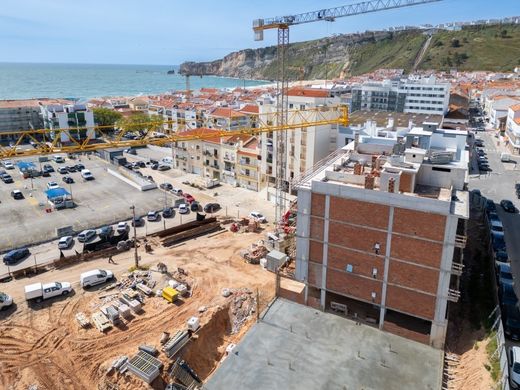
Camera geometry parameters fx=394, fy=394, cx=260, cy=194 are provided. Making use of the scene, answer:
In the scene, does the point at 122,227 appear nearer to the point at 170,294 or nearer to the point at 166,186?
the point at 166,186

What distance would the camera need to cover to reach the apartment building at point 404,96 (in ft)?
287

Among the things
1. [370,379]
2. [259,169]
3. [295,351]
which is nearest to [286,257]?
[295,351]

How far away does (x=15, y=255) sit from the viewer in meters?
33.3

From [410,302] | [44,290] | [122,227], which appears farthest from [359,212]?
[122,227]

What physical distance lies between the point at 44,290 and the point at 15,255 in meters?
8.52

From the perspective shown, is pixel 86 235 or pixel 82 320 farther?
pixel 86 235

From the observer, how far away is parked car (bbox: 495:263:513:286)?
2516 centimetres

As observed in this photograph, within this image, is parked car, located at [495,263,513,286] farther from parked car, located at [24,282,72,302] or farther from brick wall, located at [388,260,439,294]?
parked car, located at [24,282,72,302]

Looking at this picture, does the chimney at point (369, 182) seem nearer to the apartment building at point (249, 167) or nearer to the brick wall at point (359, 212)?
the brick wall at point (359, 212)

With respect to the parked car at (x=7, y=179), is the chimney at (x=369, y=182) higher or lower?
higher

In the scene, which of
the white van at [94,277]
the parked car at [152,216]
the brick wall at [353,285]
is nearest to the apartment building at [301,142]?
the parked car at [152,216]

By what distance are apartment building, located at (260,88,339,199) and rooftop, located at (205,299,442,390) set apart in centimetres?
2551

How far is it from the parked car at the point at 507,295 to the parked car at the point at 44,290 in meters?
28.5

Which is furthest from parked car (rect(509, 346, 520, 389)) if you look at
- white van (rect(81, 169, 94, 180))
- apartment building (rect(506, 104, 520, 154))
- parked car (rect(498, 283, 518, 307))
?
apartment building (rect(506, 104, 520, 154))
